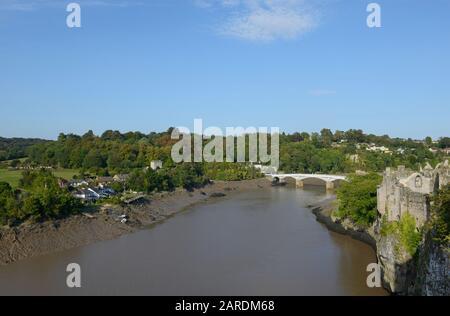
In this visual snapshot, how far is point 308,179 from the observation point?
190ft

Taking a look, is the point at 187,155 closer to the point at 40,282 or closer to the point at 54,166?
the point at 54,166

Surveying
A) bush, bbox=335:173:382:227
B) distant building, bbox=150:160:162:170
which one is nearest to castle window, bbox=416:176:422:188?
bush, bbox=335:173:382:227

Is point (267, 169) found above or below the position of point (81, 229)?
above

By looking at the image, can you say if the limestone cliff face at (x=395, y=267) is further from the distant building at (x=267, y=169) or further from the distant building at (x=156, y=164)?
the distant building at (x=267, y=169)

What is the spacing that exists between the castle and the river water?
8.96 feet

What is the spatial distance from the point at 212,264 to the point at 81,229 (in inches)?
352

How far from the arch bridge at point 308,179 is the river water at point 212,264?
2079 cm

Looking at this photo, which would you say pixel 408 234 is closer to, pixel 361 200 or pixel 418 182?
pixel 418 182

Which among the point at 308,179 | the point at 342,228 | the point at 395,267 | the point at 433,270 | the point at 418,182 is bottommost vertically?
the point at 342,228

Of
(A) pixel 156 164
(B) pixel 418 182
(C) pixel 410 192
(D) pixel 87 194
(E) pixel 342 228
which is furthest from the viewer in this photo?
(A) pixel 156 164

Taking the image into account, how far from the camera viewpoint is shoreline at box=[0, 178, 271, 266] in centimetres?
2130

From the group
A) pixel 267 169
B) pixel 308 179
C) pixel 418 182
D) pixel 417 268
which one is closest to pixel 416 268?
pixel 417 268

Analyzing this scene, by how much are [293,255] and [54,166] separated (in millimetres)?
39212

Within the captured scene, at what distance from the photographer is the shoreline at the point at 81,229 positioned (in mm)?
21297
